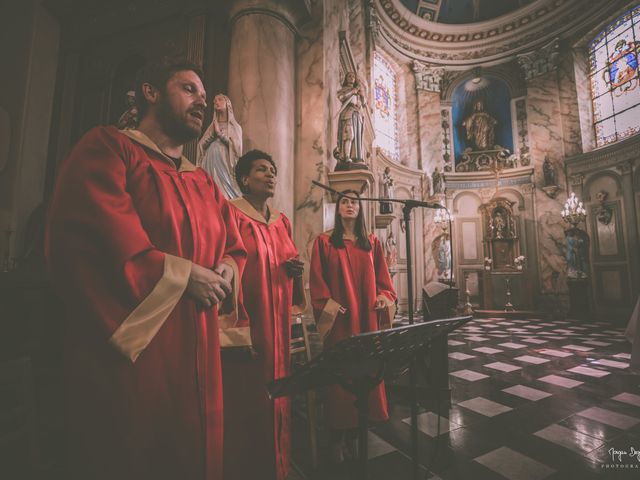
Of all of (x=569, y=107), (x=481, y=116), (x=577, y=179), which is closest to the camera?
(x=577, y=179)

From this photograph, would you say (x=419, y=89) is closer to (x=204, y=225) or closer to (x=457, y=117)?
(x=457, y=117)

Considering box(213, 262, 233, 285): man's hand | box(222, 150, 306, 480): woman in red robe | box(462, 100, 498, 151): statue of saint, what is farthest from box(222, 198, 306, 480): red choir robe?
box(462, 100, 498, 151): statue of saint

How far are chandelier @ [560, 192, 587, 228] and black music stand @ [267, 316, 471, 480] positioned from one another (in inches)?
415

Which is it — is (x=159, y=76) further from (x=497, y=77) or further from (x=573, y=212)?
(x=497, y=77)

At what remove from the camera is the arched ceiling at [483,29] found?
10055 millimetres

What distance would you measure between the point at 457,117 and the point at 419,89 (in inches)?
88.3

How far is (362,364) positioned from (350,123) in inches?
158

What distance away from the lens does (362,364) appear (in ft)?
3.21

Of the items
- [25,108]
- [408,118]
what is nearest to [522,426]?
[25,108]

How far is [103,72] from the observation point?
535 centimetres

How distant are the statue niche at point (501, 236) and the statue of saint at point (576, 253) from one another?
1451 mm

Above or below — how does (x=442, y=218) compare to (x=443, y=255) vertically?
above

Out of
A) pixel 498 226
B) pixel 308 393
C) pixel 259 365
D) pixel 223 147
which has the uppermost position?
pixel 498 226

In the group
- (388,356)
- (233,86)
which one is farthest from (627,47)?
(388,356)
